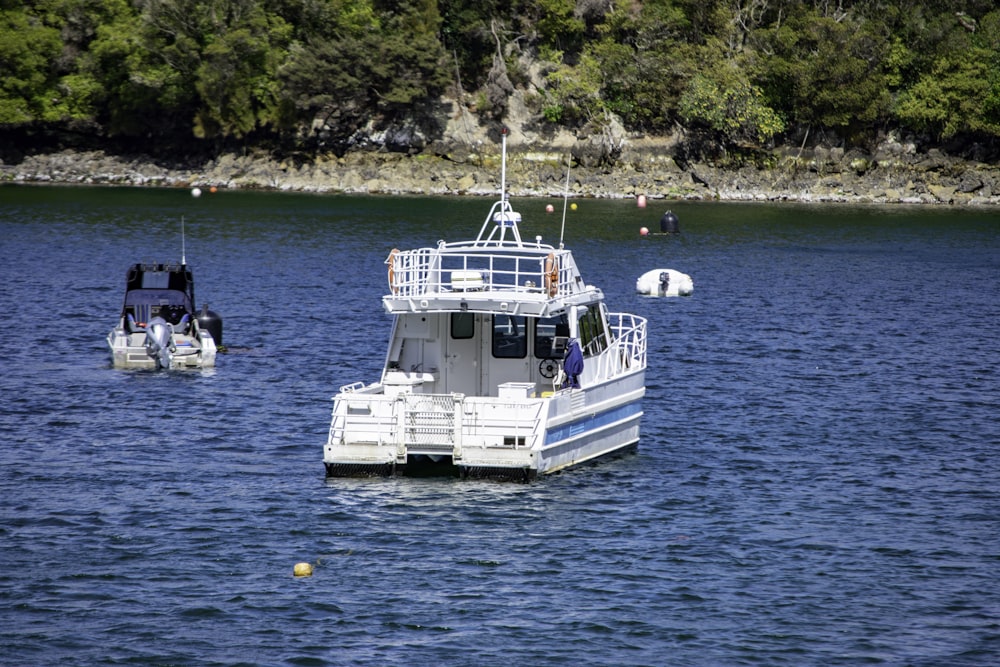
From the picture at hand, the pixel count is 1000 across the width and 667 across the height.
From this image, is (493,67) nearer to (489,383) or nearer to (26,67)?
A: (26,67)

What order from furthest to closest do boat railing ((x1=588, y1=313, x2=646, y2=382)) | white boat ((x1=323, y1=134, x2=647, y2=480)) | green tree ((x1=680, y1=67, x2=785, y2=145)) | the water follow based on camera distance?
green tree ((x1=680, y1=67, x2=785, y2=145)), boat railing ((x1=588, y1=313, x2=646, y2=382)), white boat ((x1=323, y1=134, x2=647, y2=480)), the water

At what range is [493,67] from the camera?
120 metres

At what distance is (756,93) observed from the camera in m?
114

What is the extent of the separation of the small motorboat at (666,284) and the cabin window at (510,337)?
29.3 m

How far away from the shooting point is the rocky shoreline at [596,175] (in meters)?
111

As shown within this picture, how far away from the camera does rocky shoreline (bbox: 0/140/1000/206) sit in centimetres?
11100

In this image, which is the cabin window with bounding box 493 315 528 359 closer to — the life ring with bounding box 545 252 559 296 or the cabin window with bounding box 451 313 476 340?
the cabin window with bounding box 451 313 476 340

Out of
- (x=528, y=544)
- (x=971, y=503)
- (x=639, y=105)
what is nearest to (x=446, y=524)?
(x=528, y=544)

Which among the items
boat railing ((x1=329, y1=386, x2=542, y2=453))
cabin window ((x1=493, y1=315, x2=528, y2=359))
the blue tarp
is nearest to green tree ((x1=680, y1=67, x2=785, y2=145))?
cabin window ((x1=493, y1=315, x2=528, y2=359))

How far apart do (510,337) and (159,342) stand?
15.0 metres

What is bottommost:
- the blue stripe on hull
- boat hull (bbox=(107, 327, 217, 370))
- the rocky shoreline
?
boat hull (bbox=(107, 327, 217, 370))

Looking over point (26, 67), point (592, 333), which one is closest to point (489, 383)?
point (592, 333)

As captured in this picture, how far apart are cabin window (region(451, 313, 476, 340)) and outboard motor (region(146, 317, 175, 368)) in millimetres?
14074

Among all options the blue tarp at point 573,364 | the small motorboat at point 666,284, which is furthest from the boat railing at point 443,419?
the small motorboat at point 666,284
